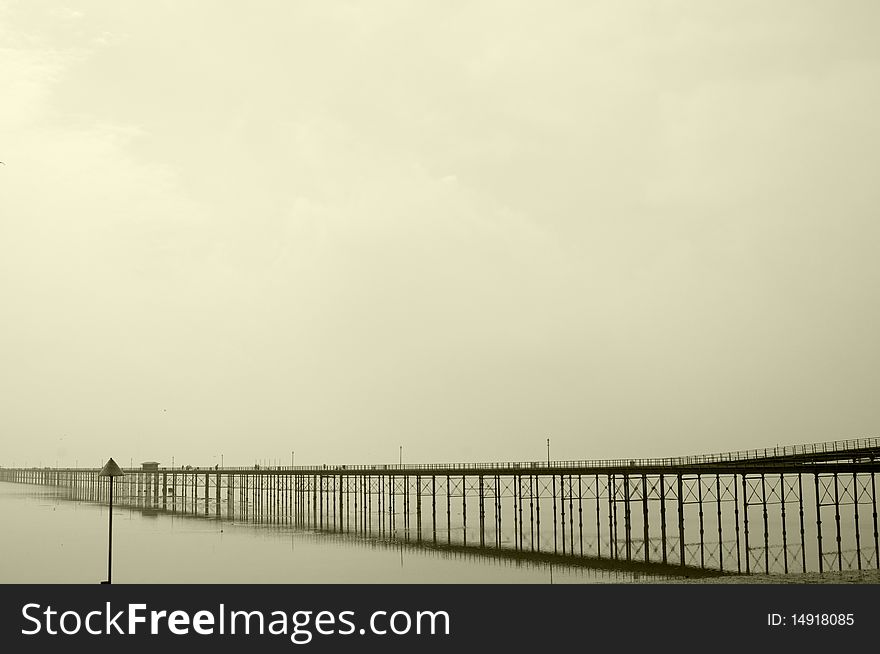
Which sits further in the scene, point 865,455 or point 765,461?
point 765,461

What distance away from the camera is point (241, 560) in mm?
50094

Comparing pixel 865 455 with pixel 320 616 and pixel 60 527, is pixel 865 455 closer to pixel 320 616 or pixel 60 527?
pixel 320 616

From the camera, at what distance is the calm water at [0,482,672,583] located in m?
41.9

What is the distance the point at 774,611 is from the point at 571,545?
4250 centimetres

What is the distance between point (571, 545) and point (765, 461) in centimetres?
1614

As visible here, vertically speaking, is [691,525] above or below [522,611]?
below

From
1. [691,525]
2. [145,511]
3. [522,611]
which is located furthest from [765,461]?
[145,511]

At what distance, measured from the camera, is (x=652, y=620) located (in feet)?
56.6

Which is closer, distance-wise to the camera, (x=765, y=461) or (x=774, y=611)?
(x=774, y=611)

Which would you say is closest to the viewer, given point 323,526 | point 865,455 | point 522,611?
point 522,611

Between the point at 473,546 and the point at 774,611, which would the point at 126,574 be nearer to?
the point at 473,546

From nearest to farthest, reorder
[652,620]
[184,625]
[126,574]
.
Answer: [184,625]
[652,620]
[126,574]

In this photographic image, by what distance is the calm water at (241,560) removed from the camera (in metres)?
41.9

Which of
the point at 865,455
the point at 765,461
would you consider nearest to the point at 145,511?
the point at 765,461
